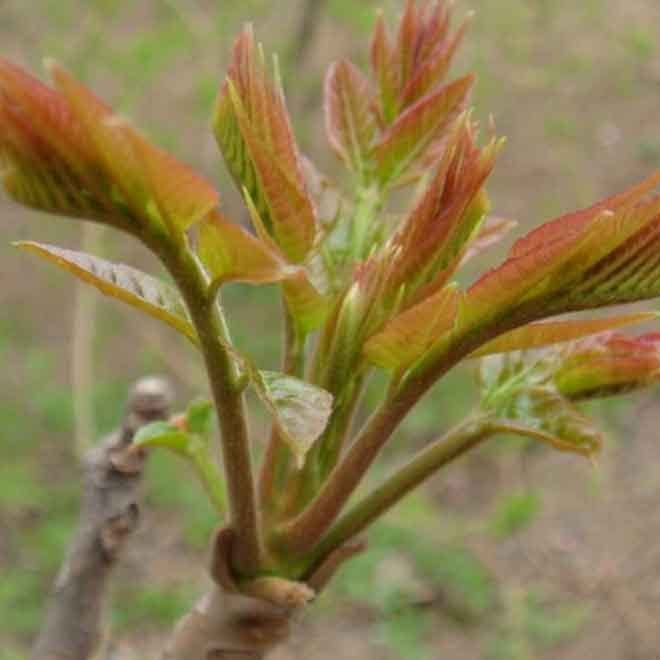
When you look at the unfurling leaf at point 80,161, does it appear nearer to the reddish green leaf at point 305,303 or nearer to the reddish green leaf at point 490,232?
the reddish green leaf at point 305,303

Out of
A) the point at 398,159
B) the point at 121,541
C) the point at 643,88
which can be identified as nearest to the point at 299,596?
the point at 121,541

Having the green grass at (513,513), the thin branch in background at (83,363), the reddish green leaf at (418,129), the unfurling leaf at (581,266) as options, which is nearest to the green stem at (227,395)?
the unfurling leaf at (581,266)

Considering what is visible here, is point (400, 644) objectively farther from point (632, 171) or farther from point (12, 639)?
point (632, 171)

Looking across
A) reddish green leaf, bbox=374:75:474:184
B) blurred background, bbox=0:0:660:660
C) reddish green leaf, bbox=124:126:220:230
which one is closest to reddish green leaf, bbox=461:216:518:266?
reddish green leaf, bbox=374:75:474:184

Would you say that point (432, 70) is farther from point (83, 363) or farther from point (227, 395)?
point (83, 363)

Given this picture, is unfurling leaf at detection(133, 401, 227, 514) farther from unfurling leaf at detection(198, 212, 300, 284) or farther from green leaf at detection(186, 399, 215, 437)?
unfurling leaf at detection(198, 212, 300, 284)

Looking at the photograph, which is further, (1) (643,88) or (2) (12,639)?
(1) (643,88)

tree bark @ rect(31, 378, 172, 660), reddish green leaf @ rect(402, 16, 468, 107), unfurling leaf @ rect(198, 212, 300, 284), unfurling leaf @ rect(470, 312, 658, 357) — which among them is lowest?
tree bark @ rect(31, 378, 172, 660)
